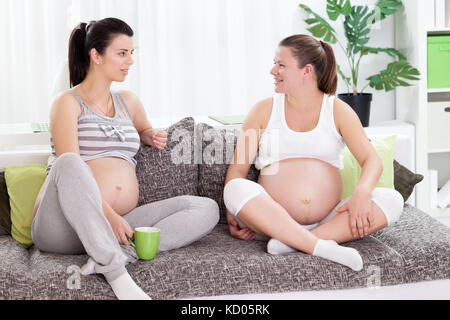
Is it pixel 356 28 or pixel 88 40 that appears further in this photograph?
pixel 356 28

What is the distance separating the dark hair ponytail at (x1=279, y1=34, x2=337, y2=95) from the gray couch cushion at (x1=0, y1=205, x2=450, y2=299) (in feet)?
1.88

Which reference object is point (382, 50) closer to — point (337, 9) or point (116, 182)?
point (337, 9)

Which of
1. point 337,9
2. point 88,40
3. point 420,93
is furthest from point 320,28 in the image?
point 88,40

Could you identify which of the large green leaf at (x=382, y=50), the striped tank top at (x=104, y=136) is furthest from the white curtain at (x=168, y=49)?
the striped tank top at (x=104, y=136)

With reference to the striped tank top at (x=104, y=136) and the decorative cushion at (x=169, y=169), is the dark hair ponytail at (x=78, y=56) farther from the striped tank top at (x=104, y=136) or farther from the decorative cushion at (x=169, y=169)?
the decorative cushion at (x=169, y=169)

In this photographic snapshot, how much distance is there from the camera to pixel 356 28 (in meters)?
3.44

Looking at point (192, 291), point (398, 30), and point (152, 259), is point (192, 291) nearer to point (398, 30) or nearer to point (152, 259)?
point (152, 259)

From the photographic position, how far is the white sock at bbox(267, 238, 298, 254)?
6.47ft

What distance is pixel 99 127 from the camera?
2.14m

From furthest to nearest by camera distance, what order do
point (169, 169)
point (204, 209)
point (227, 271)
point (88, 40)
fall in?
point (169, 169), point (88, 40), point (204, 209), point (227, 271)

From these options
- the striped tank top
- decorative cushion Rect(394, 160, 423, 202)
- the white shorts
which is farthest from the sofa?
the striped tank top

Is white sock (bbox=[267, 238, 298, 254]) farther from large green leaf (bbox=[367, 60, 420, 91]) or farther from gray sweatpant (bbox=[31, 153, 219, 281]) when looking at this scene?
large green leaf (bbox=[367, 60, 420, 91])

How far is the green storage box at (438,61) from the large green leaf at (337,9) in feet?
1.47

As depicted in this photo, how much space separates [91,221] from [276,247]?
56cm
